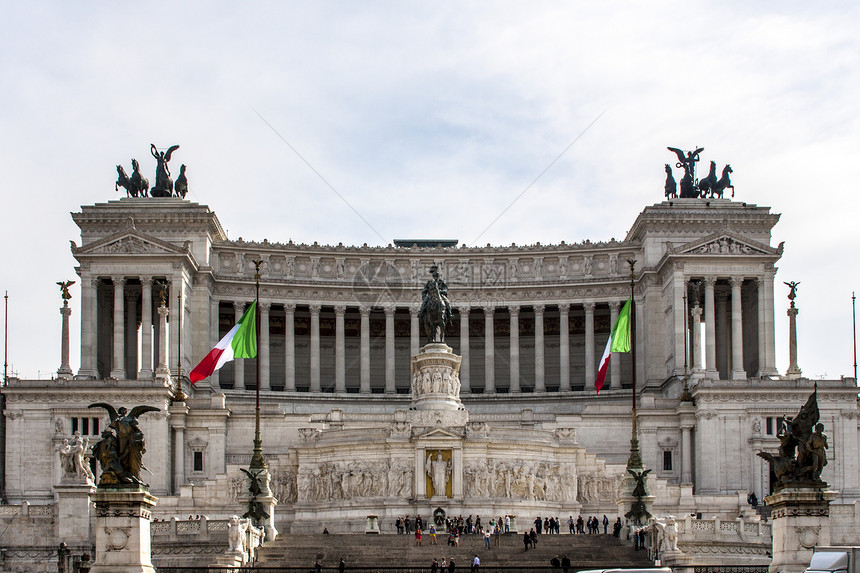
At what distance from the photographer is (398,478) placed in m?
79.7

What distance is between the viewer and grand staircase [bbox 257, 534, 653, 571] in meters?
61.8

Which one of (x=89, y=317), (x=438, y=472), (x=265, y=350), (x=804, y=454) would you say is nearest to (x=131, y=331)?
(x=89, y=317)

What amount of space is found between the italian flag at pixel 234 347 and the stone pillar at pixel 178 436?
6.70m

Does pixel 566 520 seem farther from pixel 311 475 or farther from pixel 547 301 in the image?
pixel 547 301

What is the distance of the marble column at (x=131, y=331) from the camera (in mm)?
108750

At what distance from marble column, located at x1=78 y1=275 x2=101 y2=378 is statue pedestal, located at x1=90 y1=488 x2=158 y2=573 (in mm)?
55578

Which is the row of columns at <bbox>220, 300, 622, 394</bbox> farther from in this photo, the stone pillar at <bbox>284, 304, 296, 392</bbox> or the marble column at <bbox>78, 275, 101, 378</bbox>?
the marble column at <bbox>78, 275, 101, 378</bbox>

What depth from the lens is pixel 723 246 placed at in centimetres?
10550

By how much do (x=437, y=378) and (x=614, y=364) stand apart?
101 feet

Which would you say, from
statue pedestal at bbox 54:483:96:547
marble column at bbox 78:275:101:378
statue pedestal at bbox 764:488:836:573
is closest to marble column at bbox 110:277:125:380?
marble column at bbox 78:275:101:378

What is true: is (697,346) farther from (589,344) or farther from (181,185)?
(181,185)

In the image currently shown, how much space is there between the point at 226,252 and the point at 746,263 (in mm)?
39804

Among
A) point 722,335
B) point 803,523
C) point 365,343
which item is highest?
point 722,335

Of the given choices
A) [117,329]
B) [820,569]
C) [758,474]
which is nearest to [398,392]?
[117,329]
